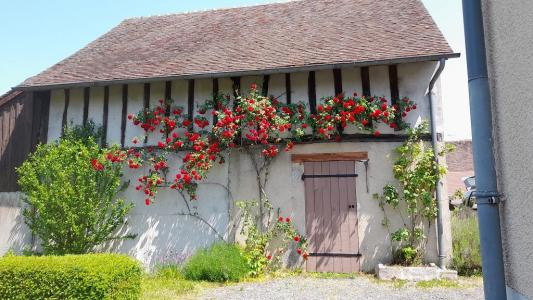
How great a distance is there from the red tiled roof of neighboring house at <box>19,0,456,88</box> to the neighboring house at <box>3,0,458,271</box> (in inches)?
1.5

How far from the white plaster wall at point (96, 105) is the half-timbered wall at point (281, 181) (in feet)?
2.29

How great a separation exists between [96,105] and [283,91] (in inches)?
152

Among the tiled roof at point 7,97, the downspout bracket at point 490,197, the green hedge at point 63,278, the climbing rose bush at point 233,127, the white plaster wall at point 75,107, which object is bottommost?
the green hedge at point 63,278

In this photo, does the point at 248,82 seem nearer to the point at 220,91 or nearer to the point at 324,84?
the point at 220,91

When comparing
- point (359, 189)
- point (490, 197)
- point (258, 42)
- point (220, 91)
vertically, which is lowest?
point (490, 197)

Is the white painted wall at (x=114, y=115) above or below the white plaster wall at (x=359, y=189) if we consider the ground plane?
above

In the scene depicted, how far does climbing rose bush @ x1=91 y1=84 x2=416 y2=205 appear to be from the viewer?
657 cm

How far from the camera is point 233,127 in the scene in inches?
262

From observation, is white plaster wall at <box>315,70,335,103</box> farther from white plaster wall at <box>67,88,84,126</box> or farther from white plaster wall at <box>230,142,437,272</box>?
white plaster wall at <box>67,88,84,126</box>

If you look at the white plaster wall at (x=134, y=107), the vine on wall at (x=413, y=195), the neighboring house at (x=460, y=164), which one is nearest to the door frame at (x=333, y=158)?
the vine on wall at (x=413, y=195)

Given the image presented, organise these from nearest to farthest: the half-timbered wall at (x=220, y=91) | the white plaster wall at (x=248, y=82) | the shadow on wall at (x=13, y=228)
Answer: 1. the half-timbered wall at (x=220, y=91)
2. the white plaster wall at (x=248, y=82)
3. the shadow on wall at (x=13, y=228)

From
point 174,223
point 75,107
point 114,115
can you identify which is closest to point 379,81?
point 174,223

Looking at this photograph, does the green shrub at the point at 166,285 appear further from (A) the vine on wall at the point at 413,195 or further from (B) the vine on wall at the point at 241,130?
(A) the vine on wall at the point at 413,195

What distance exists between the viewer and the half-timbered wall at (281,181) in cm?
656
